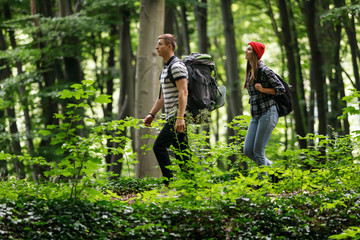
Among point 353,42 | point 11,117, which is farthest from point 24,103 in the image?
point 353,42

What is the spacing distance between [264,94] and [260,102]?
5.0 inches

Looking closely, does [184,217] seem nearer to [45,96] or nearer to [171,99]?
[171,99]

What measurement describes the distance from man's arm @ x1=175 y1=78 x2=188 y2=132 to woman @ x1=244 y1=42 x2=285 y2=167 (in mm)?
1022

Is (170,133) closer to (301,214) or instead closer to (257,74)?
(257,74)

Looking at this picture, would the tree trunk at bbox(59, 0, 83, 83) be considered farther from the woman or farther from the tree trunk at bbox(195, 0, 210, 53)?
the woman

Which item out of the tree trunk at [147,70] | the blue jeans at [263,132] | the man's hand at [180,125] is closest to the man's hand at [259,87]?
the blue jeans at [263,132]

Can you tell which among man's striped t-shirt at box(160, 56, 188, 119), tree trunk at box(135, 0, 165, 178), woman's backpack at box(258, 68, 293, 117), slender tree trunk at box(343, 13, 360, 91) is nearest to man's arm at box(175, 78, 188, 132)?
man's striped t-shirt at box(160, 56, 188, 119)

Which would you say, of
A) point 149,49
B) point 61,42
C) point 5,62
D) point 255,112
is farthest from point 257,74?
point 5,62

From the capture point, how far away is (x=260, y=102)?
6828mm

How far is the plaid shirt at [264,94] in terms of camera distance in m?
6.69

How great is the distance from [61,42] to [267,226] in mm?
11679

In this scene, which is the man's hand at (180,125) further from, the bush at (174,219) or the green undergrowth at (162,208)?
the bush at (174,219)

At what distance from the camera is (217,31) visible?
85.0 ft

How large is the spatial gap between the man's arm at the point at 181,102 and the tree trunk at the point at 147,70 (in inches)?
120
